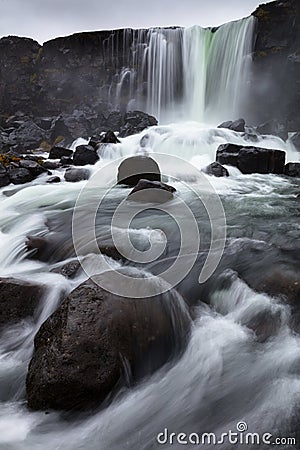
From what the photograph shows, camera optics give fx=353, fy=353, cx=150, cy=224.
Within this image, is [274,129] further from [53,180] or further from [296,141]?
[53,180]

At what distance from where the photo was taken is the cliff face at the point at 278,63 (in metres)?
22.1

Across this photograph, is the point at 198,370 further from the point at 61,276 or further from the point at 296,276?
the point at 61,276

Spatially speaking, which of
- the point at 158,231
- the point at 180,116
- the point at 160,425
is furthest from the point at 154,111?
the point at 160,425

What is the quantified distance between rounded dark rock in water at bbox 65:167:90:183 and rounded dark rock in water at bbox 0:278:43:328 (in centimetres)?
771

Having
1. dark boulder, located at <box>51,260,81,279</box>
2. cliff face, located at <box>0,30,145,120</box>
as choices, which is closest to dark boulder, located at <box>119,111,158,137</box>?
cliff face, located at <box>0,30,145,120</box>

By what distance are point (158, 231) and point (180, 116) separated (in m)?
21.7

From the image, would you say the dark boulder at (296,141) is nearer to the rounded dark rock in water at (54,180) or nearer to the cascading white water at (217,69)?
the cascading white water at (217,69)

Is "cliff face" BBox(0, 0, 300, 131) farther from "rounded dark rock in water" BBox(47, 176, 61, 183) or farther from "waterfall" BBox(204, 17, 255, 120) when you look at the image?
"rounded dark rock in water" BBox(47, 176, 61, 183)

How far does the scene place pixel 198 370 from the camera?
9.95 ft

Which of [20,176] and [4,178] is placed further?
[20,176]

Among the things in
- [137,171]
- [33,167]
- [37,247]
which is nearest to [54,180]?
[33,167]

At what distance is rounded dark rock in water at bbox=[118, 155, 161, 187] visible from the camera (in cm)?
878

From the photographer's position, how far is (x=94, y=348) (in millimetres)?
2639

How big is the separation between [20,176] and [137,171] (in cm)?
385
